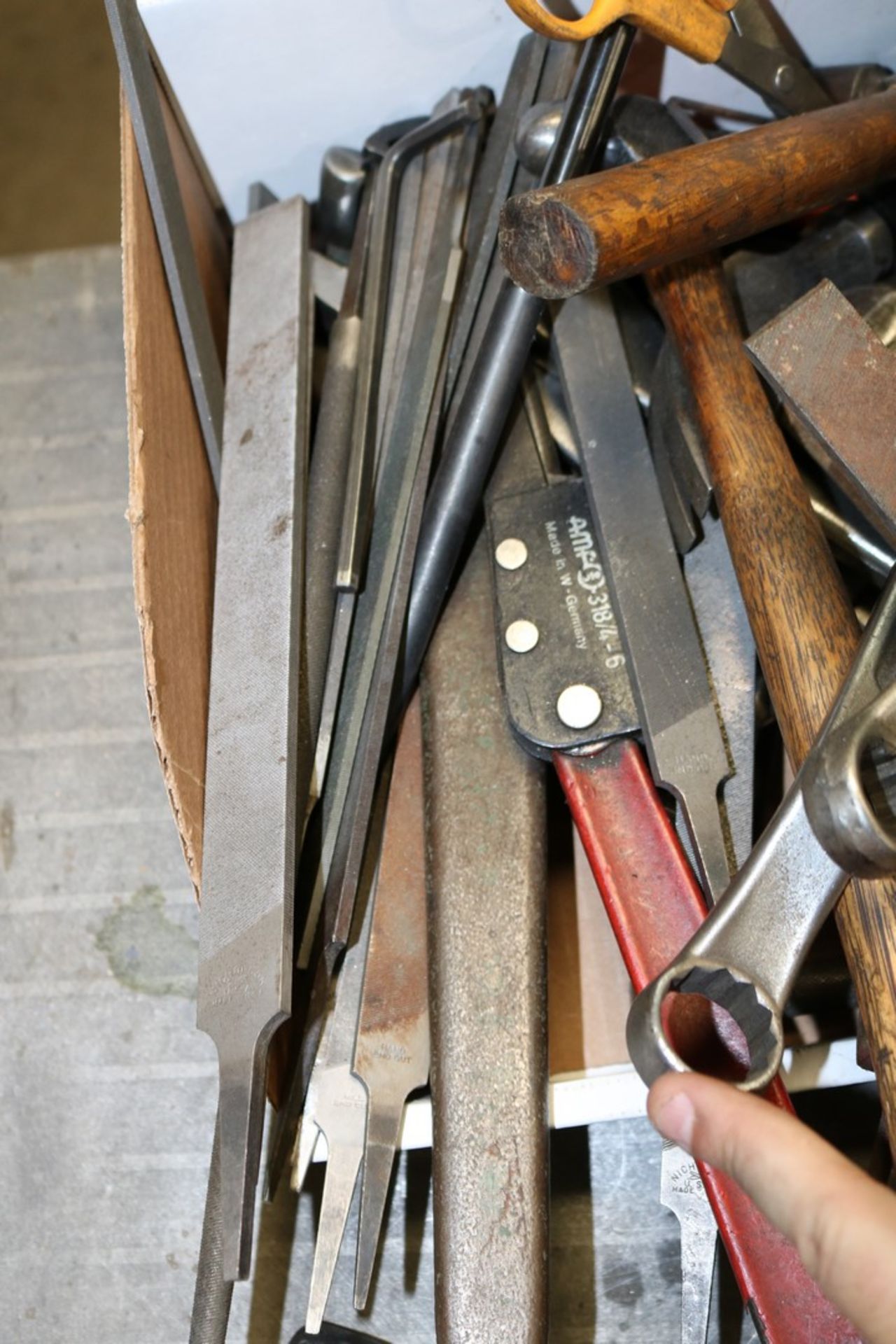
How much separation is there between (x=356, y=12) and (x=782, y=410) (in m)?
0.45

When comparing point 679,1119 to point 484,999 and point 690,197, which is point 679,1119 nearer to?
point 484,999

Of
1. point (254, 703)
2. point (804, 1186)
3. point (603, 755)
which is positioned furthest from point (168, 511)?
point (804, 1186)

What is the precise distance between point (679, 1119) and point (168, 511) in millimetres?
486

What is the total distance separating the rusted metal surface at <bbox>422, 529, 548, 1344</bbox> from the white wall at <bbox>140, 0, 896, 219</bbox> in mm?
450

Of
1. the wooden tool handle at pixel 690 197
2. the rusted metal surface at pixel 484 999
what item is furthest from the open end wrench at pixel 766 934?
the wooden tool handle at pixel 690 197

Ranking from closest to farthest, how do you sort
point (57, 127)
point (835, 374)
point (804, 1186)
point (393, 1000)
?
point (804, 1186) < point (835, 374) < point (393, 1000) < point (57, 127)

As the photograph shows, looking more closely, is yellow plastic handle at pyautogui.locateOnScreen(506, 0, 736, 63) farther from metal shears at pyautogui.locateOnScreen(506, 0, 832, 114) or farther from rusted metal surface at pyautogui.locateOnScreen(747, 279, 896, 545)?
rusted metal surface at pyautogui.locateOnScreen(747, 279, 896, 545)

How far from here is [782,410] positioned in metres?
0.73

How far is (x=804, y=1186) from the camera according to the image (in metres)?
0.46

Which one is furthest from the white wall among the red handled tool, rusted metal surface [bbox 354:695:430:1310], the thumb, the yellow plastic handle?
the thumb

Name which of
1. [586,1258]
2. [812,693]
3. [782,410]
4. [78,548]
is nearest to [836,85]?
[782,410]

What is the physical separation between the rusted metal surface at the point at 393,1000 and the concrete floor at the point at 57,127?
79 centimetres

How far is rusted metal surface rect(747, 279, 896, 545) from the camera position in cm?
59

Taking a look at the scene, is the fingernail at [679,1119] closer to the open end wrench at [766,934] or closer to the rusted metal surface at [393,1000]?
the open end wrench at [766,934]
